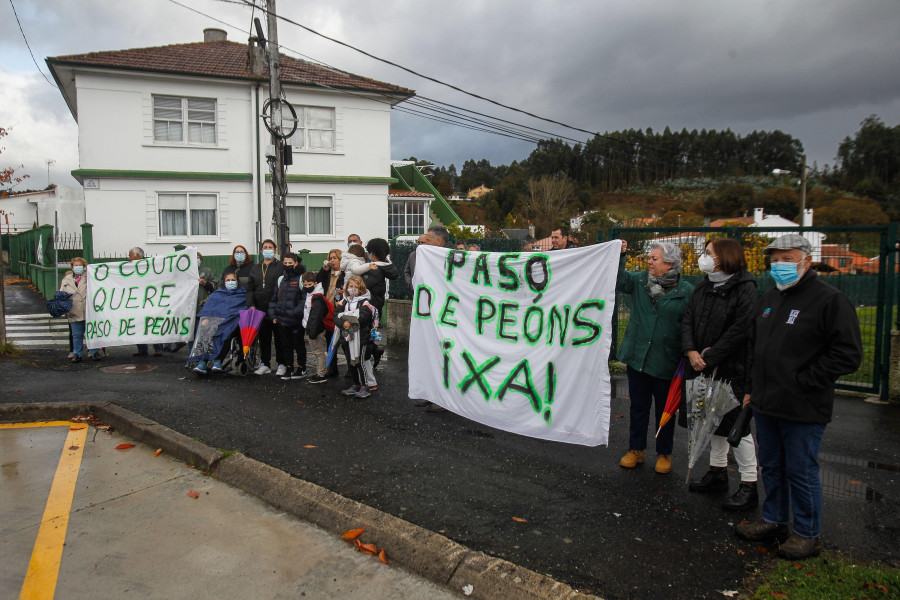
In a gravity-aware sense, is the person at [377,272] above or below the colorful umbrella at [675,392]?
above

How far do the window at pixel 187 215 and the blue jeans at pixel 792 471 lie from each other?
2294 centimetres

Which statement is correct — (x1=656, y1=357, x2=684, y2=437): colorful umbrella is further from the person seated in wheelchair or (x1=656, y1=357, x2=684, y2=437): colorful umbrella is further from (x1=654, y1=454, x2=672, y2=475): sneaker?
the person seated in wheelchair

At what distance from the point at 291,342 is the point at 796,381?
6531 millimetres

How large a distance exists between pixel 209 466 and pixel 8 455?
210cm

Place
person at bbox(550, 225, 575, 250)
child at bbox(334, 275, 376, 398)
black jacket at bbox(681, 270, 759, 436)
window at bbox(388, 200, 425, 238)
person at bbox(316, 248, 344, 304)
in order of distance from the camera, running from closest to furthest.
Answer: black jacket at bbox(681, 270, 759, 436) < person at bbox(550, 225, 575, 250) < child at bbox(334, 275, 376, 398) < person at bbox(316, 248, 344, 304) < window at bbox(388, 200, 425, 238)

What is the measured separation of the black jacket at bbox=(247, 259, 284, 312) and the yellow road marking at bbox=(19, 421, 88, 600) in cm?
325

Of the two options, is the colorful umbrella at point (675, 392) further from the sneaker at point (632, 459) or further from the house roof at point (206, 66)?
the house roof at point (206, 66)

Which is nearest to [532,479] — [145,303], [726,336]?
[726,336]

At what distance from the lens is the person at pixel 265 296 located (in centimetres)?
896

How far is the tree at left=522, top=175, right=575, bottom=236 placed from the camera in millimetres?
56250

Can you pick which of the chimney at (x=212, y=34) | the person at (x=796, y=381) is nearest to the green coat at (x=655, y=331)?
the person at (x=796, y=381)

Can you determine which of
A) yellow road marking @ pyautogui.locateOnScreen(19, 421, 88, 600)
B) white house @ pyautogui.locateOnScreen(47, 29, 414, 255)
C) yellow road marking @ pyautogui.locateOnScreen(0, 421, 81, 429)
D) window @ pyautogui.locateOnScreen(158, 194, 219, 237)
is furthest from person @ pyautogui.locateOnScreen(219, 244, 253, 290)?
window @ pyautogui.locateOnScreen(158, 194, 219, 237)

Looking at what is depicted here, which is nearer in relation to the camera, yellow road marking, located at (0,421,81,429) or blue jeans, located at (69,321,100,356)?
yellow road marking, located at (0,421,81,429)

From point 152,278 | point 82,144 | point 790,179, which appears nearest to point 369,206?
point 82,144
